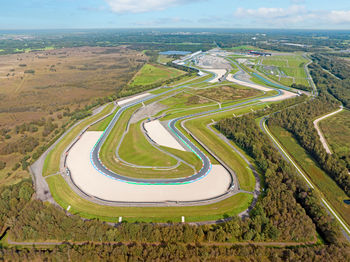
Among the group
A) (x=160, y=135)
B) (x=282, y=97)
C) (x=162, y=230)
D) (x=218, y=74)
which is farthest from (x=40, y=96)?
(x=282, y=97)

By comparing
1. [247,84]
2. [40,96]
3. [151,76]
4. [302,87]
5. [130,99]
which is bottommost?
[130,99]

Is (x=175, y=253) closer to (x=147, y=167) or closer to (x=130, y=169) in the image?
(x=147, y=167)

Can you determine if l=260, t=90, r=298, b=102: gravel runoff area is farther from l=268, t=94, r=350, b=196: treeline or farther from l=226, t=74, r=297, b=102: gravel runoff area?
l=268, t=94, r=350, b=196: treeline

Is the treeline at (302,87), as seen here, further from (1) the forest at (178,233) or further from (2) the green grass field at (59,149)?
(2) the green grass field at (59,149)

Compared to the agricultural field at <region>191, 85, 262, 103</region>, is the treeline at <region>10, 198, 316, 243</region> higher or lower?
lower

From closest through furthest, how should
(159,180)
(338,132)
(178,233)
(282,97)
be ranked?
1. (178,233)
2. (159,180)
3. (338,132)
4. (282,97)

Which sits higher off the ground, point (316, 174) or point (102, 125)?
point (102, 125)

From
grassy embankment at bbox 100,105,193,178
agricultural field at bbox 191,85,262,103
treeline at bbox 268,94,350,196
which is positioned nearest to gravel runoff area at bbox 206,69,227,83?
agricultural field at bbox 191,85,262,103
